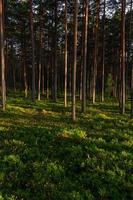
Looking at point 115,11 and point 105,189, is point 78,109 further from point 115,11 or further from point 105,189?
point 115,11

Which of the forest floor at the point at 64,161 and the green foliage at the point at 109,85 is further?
the green foliage at the point at 109,85

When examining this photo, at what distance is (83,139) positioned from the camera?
59.6 ft

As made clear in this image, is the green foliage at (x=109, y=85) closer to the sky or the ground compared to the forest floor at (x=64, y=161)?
closer to the sky

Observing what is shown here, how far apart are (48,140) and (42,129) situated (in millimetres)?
1872

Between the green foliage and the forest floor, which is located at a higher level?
the green foliage

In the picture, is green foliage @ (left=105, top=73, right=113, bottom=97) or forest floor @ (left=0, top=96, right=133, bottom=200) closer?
forest floor @ (left=0, top=96, right=133, bottom=200)

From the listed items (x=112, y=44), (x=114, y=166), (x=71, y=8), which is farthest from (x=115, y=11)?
(x=114, y=166)

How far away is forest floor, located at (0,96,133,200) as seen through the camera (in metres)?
13.0

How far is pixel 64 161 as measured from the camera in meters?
15.5

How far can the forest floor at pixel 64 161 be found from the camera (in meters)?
13.0

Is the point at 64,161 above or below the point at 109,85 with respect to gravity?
below

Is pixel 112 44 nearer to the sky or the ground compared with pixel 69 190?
nearer to the sky

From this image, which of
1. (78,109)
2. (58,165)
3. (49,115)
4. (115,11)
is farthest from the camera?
(115,11)

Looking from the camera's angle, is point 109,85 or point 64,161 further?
point 109,85
